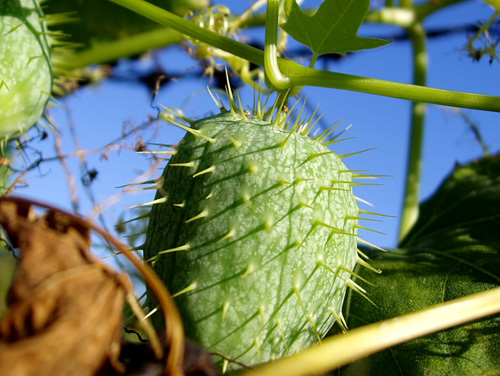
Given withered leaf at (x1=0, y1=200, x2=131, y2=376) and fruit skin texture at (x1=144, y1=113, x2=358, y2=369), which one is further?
fruit skin texture at (x1=144, y1=113, x2=358, y2=369)

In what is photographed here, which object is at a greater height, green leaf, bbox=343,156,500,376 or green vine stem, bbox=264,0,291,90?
green vine stem, bbox=264,0,291,90

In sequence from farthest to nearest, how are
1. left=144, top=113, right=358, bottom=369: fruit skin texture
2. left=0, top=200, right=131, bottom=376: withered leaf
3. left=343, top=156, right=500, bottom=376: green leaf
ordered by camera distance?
left=343, top=156, right=500, bottom=376: green leaf, left=144, top=113, right=358, bottom=369: fruit skin texture, left=0, top=200, right=131, bottom=376: withered leaf

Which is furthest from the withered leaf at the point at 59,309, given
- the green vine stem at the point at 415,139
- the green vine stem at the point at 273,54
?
the green vine stem at the point at 415,139

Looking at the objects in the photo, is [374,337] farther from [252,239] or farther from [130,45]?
[130,45]

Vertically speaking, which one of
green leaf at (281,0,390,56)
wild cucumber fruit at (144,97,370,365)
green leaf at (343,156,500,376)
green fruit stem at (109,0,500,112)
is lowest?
green leaf at (343,156,500,376)

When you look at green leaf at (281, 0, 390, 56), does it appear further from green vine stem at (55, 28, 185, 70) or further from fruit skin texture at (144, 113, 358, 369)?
green vine stem at (55, 28, 185, 70)

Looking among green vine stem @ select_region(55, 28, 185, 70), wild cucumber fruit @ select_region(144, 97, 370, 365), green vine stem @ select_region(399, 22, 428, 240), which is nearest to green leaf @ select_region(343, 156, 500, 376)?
green vine stem @ select_region(399, 22, 428, 240)

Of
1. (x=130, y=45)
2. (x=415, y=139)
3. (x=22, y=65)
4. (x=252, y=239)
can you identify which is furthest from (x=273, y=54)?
(x=130, y=45)
